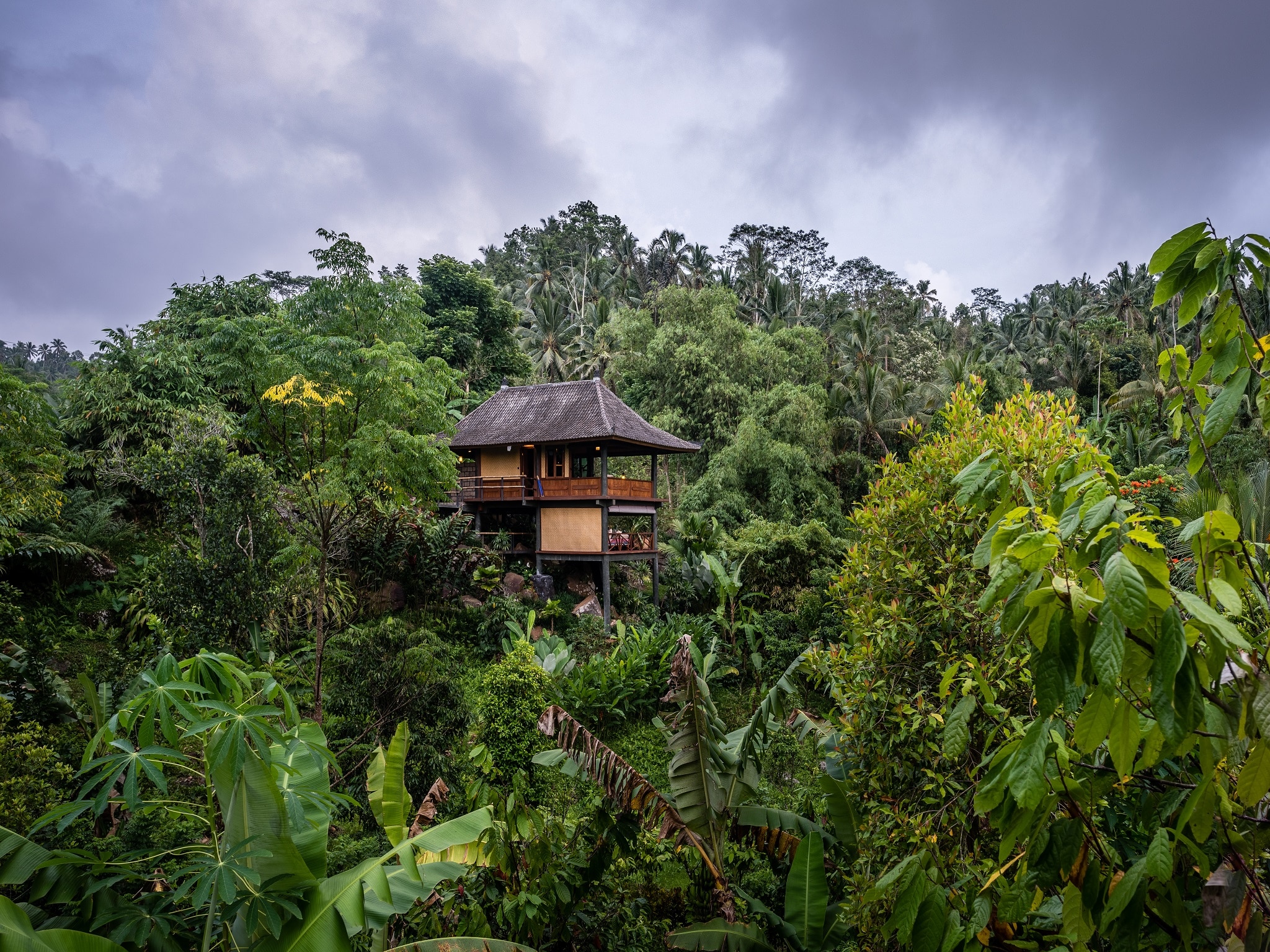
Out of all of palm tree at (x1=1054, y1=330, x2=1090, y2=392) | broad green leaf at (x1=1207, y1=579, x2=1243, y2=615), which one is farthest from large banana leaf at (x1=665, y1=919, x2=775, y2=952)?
palm tree at (x1=1054, y1=330, x2=1090, y2=392)

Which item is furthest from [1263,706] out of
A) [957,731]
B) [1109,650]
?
[957,731]

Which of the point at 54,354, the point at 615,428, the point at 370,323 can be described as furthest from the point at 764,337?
the point at 54,354

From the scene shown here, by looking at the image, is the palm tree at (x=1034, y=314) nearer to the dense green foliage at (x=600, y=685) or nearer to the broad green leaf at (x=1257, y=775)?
the dense green foliage at (x=600, y=685)

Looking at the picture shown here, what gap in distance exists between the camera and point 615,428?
56.5ft

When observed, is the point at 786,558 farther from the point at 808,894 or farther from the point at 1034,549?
the point at 1034,549

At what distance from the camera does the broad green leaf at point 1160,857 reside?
1.40 m

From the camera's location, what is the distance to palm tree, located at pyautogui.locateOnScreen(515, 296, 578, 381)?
116 ft

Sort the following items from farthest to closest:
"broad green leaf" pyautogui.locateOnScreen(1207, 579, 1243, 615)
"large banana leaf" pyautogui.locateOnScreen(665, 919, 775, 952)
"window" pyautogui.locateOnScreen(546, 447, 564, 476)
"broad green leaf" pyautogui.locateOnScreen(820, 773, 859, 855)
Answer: "window" pyautogui.locateOnScreen(546, 447, 564, 476) → "broad green leaf" pyautogui.locateOnScreen(820, 773, 859, 855) → "large banana leaf" pyautogui.locateOnScreen(665, 919, 775, 952) → "broad green leaf" pyautogui.locateOnScreen(1207, 579, 1243, 615)

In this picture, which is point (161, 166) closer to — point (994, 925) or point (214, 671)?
point (214, 671)

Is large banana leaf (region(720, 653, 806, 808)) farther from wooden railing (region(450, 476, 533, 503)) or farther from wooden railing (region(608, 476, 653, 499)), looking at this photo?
wooden railing (region(450, 476, 533, 503))

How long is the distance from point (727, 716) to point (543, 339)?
26924 mm

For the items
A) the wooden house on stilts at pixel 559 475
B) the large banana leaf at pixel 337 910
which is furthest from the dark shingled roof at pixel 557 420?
the large banana leaf at pixel 337 910

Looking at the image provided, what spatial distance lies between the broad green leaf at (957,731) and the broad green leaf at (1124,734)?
95 cm

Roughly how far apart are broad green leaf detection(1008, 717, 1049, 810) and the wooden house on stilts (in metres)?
15.2
